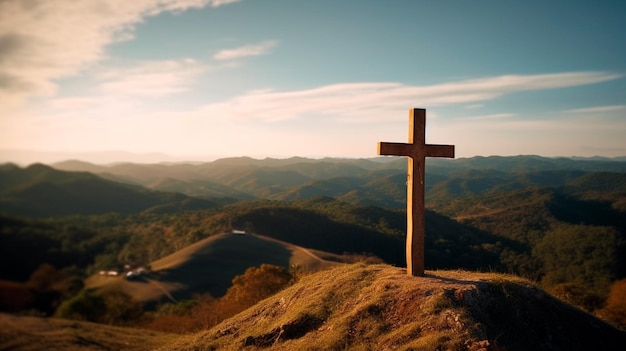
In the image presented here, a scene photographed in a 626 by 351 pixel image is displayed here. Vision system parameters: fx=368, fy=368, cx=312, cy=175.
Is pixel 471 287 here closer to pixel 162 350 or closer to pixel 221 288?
pixel 162 350

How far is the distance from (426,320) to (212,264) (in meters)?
66.1

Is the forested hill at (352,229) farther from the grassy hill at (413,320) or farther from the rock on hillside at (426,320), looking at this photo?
the rock on hillside at (426,320)

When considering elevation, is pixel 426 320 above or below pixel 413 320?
above

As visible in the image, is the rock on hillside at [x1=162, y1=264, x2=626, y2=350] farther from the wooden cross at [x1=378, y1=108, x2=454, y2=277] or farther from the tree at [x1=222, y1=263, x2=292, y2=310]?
the tree at [x1=222, y1=263, x2=292, y2=310]

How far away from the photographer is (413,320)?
8.98 metres


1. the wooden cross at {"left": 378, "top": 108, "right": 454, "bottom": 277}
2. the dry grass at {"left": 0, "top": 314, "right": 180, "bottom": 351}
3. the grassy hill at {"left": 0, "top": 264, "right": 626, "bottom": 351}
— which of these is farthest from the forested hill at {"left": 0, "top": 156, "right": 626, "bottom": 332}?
the wooden cross at {"left": 378, "top": 108, "right": 454, "bottom": 277}

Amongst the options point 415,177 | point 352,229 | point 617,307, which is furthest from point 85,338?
point 352,229

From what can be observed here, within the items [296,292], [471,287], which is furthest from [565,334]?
[296,292]

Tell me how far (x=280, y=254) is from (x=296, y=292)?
6614 centimetres

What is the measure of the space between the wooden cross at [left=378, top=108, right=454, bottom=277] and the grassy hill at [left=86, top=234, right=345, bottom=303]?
46498 millimetres

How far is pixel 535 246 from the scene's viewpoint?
107938mm

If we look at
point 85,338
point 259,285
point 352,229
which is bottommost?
point 352,229

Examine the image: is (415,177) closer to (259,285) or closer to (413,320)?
(413,320)

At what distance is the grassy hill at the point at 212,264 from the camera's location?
55.6 m
